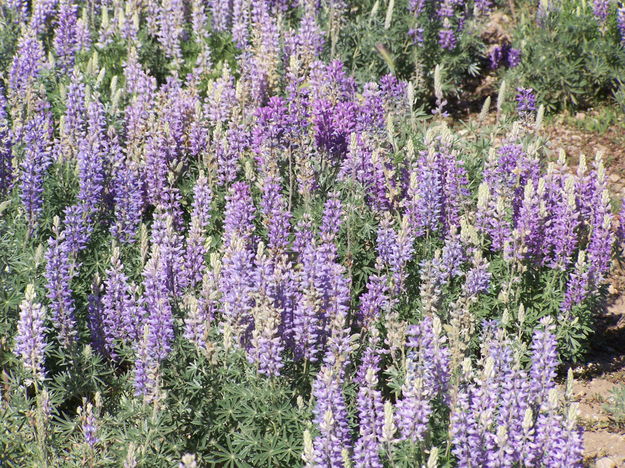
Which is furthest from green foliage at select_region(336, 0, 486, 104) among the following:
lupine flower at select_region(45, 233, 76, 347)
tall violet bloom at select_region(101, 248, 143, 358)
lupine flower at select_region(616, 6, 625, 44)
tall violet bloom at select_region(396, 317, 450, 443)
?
tall violet bloom at select_region(396, 317, 450, 443)

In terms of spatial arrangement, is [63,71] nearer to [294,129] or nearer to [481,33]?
[294,129]

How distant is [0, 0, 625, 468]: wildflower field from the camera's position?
4.65 m

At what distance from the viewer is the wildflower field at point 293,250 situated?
4.65 metres

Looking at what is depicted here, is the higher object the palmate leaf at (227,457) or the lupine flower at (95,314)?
the lupine flower at (95,314)

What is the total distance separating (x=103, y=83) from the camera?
8.03m

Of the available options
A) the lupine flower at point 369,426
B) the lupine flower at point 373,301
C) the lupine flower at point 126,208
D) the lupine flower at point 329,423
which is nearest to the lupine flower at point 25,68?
the lupine flower at point 126,208

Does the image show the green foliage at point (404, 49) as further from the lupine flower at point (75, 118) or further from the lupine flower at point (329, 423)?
the lupine flower at point (329, 423)

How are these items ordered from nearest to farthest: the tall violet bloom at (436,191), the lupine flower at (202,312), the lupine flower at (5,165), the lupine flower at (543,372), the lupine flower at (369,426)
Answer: the lupine flower at (369,426)
the lupine flower at (543,372)
the lupine flower at (202,312)
the tall violet bloom at (436,191)
the lupine flower at (5,165)

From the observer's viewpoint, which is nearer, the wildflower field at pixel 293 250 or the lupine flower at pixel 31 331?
the wildflower field at pixel 293 250

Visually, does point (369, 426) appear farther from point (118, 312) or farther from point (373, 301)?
point (118, 312)

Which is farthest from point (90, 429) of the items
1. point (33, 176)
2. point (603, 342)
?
point (603, 342)

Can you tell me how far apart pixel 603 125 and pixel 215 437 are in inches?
203

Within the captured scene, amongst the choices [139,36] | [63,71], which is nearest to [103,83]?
[63,71]

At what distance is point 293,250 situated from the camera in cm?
580
